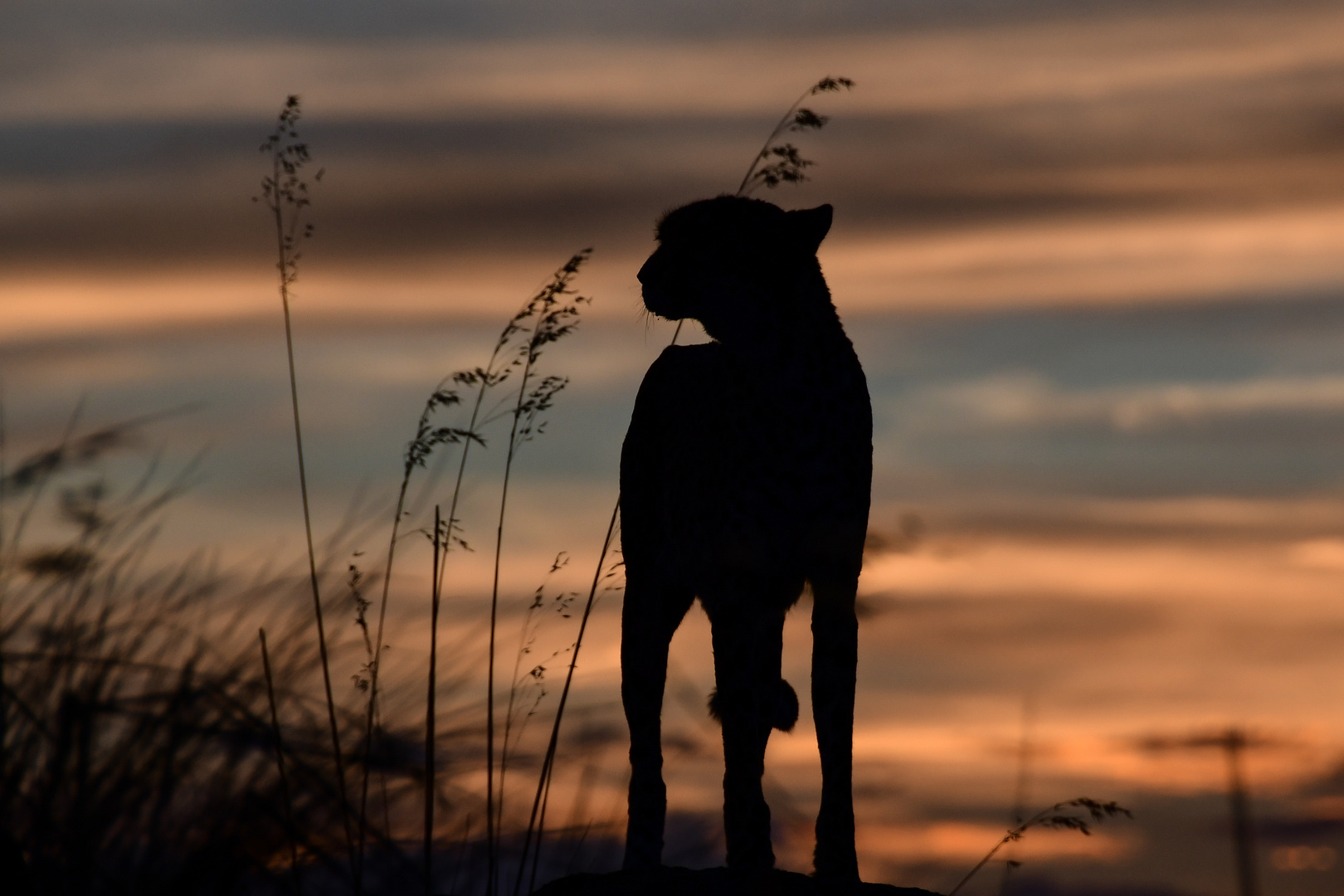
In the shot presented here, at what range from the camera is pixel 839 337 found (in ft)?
17.8

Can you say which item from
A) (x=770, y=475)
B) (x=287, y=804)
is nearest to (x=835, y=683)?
(x=770, y=475)

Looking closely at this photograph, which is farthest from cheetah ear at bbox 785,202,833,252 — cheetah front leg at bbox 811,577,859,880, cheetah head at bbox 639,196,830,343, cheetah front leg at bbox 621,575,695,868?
cheetah front leg at bbox 621,575,695,868

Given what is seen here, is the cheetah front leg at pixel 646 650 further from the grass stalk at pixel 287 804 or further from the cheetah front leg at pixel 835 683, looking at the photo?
the grass stalk at pixel 287 804

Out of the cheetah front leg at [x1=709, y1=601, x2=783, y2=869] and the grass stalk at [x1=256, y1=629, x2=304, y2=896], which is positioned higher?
the cheetah front leg at [x1=709, y1=601, x2=783, y2=869]

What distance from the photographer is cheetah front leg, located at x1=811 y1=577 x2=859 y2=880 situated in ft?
17.2

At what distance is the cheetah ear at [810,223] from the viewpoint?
17.2 feet

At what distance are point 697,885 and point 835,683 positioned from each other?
1.01 metres

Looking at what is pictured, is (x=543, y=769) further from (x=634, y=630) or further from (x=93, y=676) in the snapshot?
(x=634, y=630)

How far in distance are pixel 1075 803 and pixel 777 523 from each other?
1.61 metres

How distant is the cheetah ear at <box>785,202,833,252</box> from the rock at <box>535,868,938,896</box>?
210 centimetres

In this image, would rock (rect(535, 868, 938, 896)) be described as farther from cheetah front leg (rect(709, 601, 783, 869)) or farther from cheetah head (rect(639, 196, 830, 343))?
cheetah head (rect(639, 196, 830, 343))

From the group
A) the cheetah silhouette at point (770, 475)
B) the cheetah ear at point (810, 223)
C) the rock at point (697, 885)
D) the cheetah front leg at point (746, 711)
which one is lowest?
the rock at point (697, 885)

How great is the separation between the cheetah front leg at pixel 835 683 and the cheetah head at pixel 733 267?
980mm

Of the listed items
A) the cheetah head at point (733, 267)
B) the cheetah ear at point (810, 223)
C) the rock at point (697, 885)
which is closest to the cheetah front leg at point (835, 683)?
the rock at point (697, 885)
